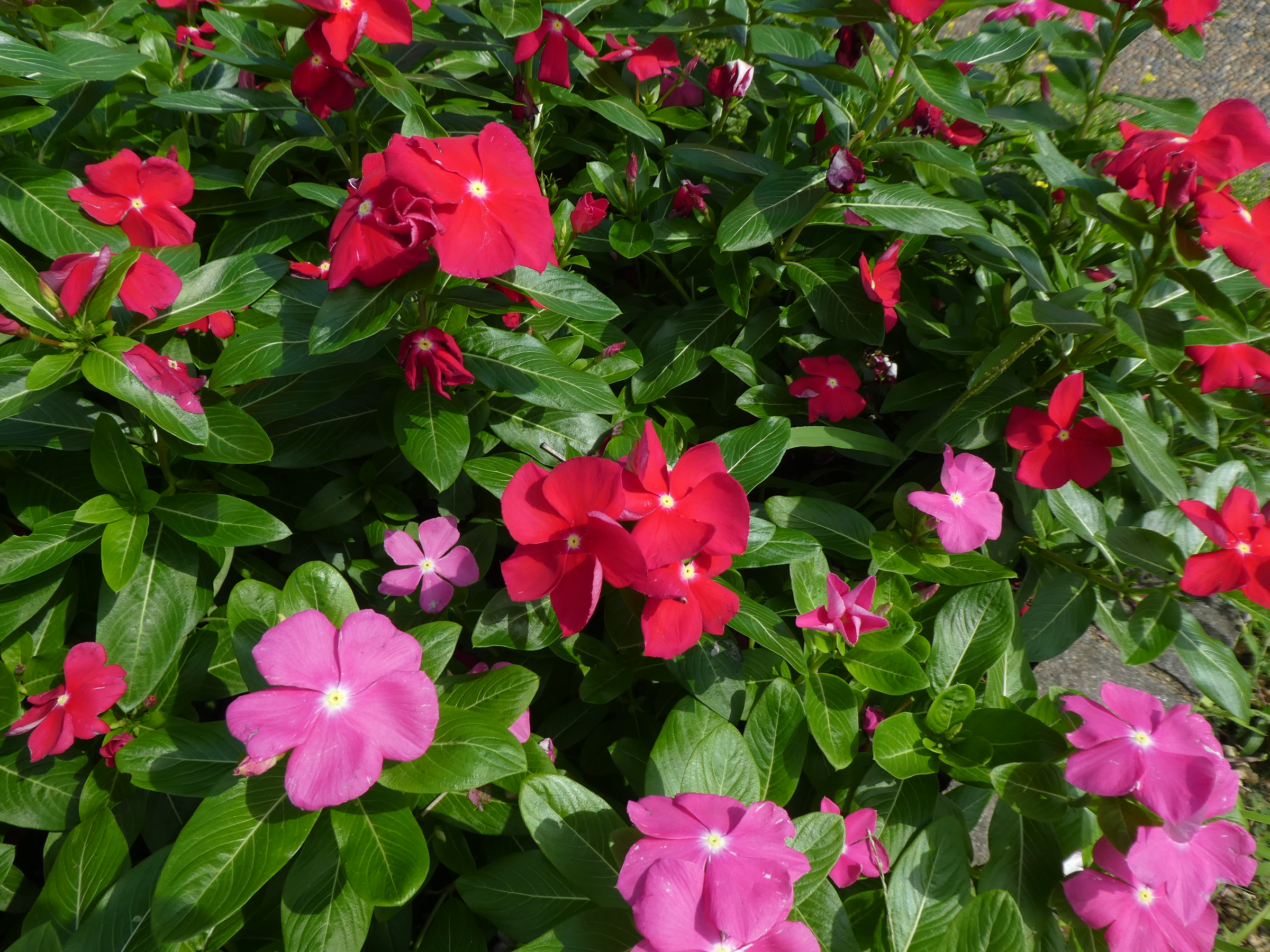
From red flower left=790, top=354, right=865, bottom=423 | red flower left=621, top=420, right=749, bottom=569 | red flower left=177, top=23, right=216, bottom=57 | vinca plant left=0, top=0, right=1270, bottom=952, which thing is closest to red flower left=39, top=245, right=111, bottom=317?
vinca plant left=0, top=0, right=1270, bottom=952

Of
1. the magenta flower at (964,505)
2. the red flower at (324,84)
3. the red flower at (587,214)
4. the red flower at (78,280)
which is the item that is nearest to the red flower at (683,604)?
the magenta flower at (964,505)

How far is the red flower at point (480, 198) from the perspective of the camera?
1.13m

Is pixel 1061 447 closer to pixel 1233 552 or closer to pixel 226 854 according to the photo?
pixel 1233 552

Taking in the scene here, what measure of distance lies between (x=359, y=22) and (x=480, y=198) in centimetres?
49

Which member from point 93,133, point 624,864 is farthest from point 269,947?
point 93,133

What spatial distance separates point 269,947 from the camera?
127cm

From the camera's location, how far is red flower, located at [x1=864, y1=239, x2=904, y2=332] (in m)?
1.84

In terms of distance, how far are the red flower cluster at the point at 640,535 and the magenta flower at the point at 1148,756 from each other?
56 cm

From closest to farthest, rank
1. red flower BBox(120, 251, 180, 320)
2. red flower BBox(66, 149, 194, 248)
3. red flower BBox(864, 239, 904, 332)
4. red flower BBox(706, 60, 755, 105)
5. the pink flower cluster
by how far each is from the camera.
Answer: the pink flower cluster, red flower BBox(120, 251, 180, 320), red flower BBox(66, 149, 194, 248), red flower BBox(864, 239, 904, 332), red flower BBox(706, 60, 755, 105)

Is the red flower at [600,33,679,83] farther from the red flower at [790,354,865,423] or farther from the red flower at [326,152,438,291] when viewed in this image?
the red flower at [326,152,438,291]

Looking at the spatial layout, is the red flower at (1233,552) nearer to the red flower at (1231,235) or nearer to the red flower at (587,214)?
the red flower at (1231,235)

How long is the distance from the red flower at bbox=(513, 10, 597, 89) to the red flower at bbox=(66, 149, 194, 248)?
813 millimetres

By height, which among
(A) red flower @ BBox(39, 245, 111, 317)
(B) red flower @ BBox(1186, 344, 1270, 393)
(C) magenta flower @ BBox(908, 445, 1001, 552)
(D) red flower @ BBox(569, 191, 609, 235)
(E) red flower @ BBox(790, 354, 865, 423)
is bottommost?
(E) red flower @ BBox(790, 354, 865, 423)

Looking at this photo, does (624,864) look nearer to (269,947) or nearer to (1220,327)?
(269,947)
